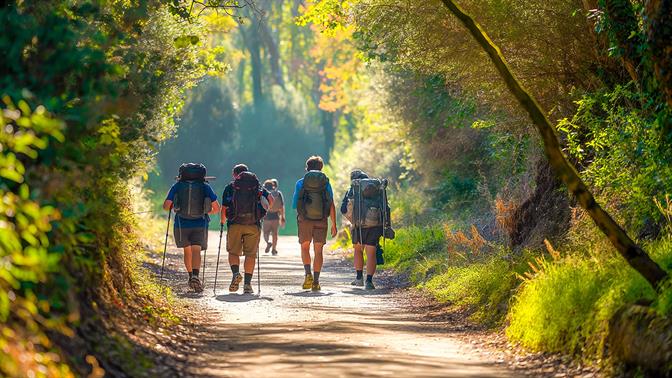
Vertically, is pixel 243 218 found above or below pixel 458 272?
above

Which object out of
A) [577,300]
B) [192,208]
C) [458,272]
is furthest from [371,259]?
[577,300]

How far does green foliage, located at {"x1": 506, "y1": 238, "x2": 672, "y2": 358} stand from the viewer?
35.2 ft

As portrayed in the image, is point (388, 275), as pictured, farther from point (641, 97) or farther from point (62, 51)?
point (62, 51)

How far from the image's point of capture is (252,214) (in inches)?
760

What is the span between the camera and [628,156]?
42.4 feet

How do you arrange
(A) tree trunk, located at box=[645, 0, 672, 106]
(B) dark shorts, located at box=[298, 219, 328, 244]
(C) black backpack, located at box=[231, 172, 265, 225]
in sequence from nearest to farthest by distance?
1. (A) tree trunk, located at box=[645, 0, 672, 106]
2. (C) black backpack, located at box=[231, 172, 265, 225]
3. (B) dark shorts, located at box=[298, 219, 328, 244]

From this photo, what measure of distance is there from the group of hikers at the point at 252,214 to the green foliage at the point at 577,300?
22.8ft

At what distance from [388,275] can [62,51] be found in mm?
15425

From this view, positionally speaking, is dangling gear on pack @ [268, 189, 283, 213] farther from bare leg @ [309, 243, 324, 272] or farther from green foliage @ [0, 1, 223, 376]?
green foliage @ [0, 1, 223, 376]

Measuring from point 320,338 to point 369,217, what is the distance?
837 centimetres

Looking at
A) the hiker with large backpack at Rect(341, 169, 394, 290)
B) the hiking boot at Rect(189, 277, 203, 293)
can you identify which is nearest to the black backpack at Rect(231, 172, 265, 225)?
the hiking boot at Rect(189, 277, 203, 293)

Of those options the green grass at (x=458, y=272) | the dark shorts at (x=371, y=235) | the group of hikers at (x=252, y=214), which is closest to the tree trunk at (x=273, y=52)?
the green grass at (x=458, y=272)

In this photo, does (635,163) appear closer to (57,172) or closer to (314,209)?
(57,172)

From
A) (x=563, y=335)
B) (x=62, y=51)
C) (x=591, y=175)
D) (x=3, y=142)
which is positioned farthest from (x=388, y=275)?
(x=3, y=142)
